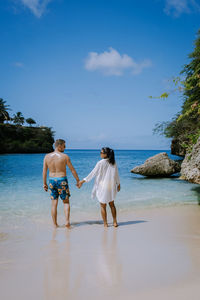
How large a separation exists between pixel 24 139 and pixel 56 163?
2900 inches

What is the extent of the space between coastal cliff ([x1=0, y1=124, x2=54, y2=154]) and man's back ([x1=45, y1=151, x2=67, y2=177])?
218 ft

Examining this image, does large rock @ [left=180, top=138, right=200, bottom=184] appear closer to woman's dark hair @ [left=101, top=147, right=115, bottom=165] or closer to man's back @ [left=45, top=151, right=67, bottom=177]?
woman's dark hair @ [left=101, top=147, right=115, bottom=165]

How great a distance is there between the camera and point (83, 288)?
2.77 m

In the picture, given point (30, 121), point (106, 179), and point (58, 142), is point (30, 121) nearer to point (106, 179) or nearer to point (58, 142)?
point (58, 142)

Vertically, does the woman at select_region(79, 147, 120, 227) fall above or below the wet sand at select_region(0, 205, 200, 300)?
above

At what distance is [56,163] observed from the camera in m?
5.49

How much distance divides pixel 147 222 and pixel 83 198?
14.6 ft

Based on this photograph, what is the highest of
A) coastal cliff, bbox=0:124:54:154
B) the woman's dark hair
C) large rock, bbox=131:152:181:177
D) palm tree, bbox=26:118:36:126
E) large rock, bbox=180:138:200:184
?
palm tree, bbox=26:118:36:126

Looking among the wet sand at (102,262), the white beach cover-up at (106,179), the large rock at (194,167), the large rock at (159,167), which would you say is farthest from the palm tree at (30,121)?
the white beach cover-up at (106,179)

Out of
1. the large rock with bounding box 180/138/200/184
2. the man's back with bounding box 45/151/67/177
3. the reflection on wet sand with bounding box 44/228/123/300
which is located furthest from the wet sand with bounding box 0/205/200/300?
the large rock with bounding box 180/138/200/184

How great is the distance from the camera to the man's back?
550 cm

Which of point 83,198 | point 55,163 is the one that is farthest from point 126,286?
point 83,198

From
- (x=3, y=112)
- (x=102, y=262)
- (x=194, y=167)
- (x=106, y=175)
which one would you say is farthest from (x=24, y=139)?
(x=102, y=262)

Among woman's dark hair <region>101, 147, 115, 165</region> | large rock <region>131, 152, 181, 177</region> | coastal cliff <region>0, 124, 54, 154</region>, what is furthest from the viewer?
coastal cliff <region>0, 124, 54, 154</region>
